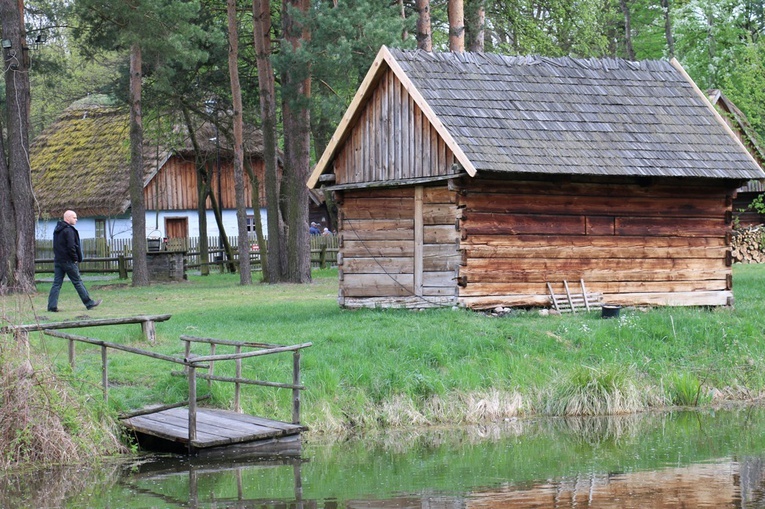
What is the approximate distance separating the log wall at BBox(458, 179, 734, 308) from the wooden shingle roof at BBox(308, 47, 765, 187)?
0.77 meters

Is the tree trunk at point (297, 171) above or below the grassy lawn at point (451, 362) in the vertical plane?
above

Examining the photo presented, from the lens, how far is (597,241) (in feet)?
66.5

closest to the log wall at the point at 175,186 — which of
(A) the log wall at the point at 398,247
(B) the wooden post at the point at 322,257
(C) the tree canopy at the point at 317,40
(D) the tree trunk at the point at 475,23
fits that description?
(C) the tree canopy at the point at 317,40

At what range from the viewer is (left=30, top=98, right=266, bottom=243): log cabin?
1710 inches

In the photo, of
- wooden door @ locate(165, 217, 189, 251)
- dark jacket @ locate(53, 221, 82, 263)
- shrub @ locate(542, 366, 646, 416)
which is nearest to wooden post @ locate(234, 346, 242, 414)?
shrub @ locate(542, 366, 646, 416)

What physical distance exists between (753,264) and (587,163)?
18.0 metres

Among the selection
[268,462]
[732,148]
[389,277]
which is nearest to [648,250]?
[732,148]

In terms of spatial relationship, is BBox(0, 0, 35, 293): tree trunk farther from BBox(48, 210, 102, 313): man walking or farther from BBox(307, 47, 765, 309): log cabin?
BBox(307, 47, 765, 309): log cabin

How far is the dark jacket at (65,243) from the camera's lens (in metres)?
20.4

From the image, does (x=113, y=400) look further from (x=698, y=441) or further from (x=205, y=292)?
(x=205, y=292)

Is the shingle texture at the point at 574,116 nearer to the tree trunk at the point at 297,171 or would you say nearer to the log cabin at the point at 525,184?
the log cabin at the point at 525,184

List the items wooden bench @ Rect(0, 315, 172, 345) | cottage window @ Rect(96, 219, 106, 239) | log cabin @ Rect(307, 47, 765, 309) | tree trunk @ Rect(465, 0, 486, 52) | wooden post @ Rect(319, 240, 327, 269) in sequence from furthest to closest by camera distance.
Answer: cottage window @ Rect(96, 219, 106, 239) < wooden post @ Rect(319, 240, 327, 269) < tree trunk @ Rect(465, 0, 486, 52) < log cabin @ Rect(307, 47, 765, 309) < wooden bench @ Rect(0, 315, 172, 345)

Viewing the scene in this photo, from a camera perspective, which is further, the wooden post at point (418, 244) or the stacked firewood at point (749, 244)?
the stacked firewood at point (749, 244)

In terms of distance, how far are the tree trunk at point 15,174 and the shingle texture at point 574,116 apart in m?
10.2
